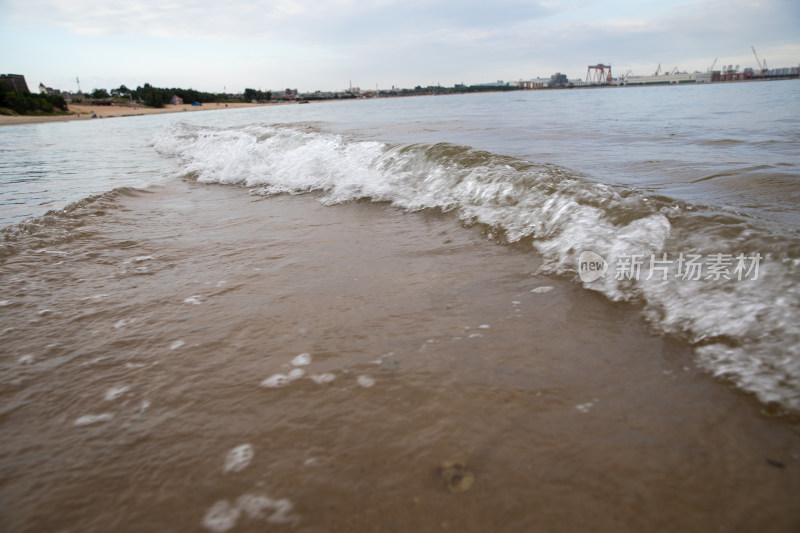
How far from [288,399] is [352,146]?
21.5ft

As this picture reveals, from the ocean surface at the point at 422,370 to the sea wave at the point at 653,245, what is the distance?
0.02m

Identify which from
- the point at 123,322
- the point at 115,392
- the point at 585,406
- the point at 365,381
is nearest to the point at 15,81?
the point at 123,322

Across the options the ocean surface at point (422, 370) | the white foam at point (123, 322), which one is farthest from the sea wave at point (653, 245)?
the white foam at point (123, 322)

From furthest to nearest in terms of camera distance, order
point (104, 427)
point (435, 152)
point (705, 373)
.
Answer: point (435, 152) < point (705, 373) < point (104, 427)

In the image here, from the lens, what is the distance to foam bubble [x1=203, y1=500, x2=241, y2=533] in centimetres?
122

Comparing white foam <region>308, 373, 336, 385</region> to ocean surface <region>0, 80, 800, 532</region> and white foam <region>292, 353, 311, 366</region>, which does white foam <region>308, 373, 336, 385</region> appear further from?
white foam <region>292, 353, 311, 366</region>

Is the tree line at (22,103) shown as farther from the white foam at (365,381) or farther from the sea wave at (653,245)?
the white foam at (365,381)

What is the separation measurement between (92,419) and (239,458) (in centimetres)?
73

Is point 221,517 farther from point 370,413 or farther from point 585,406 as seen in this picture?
point 585,406

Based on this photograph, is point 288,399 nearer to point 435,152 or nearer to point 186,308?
point 186,308

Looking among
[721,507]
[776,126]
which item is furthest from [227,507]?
[776,126]

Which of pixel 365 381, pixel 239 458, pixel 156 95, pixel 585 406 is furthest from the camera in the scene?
pixel 156 95

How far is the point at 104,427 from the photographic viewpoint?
162 centimetres

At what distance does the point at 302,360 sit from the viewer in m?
2.00
